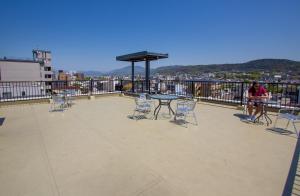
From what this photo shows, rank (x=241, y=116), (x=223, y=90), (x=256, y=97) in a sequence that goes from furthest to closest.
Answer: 1. (x=223, y=90)
2. (x=241, y=116)
3. (x=256, y=97)

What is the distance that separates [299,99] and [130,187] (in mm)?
6414

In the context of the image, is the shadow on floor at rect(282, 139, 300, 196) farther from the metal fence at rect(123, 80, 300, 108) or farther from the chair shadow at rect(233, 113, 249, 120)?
the metal fence at rect(123, 80, 300, 108)

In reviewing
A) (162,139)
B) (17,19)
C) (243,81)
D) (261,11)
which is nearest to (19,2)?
(17,19)

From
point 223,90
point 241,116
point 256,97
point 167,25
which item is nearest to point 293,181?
point 256,97

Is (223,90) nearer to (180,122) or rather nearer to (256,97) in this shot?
(256,97)

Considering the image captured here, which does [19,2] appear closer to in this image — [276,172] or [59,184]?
[59,184]

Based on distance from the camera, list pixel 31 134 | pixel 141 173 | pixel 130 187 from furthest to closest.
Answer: pixel 31 134
pixel 141 173
pixel 130 187

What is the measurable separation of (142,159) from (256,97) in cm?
425

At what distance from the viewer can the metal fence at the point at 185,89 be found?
5785 mm

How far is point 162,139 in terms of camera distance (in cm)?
352

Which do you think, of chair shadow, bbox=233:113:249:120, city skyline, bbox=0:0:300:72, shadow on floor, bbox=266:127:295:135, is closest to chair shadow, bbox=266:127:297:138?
shadow on floor, bbox=266:127:295:135

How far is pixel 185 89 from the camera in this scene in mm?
8938

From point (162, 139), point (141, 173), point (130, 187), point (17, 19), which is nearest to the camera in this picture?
point (130, 187)

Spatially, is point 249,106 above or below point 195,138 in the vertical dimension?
above
